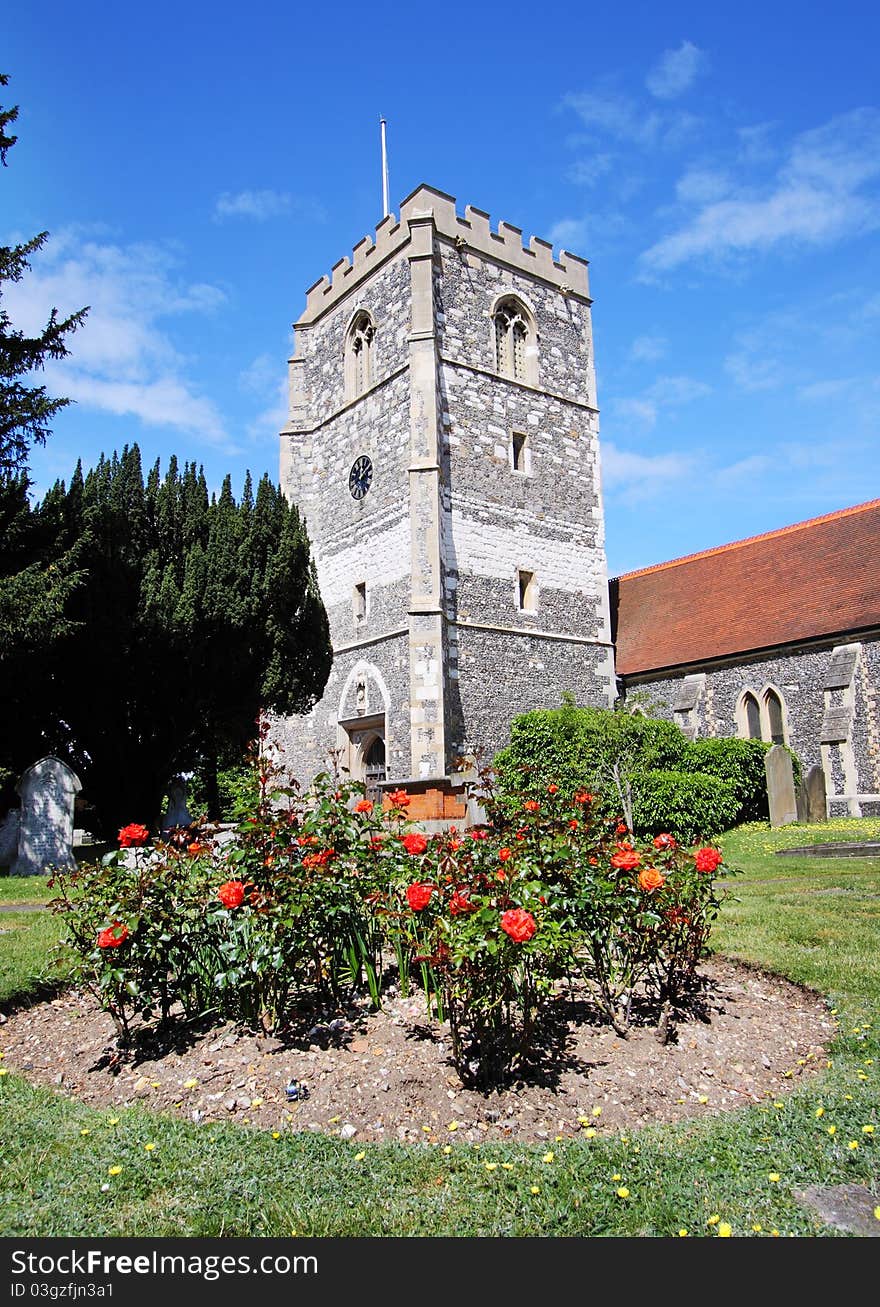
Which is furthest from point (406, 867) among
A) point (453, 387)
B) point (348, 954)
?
point (453, 387)

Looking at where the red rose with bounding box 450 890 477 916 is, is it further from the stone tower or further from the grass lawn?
the stone tower

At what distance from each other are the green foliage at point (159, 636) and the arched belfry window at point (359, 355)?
13.4 ft

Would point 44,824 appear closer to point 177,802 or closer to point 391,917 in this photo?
point 177,802

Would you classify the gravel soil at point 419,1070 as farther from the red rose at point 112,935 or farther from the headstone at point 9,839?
the headstone at point 9,839

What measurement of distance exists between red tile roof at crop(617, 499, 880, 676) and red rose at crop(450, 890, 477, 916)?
54.1 feet

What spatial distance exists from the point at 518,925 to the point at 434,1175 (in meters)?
0.91

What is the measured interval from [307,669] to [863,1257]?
52.7 feet

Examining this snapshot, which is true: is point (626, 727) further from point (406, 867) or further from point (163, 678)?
point (406, 867)

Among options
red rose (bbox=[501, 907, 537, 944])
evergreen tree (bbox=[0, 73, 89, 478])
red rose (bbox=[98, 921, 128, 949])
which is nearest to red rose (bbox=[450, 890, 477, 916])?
red rose (bbox=[501, 907, 537, 944])

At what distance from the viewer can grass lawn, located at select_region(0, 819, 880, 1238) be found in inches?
101

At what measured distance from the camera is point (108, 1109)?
11.9ft

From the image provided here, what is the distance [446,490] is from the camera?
724 inches

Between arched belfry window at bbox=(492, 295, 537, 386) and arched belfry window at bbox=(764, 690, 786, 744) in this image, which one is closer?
arched belfry window at bbox=(764, 690, 786, 744)

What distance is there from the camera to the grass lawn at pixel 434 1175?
2.57 metres
